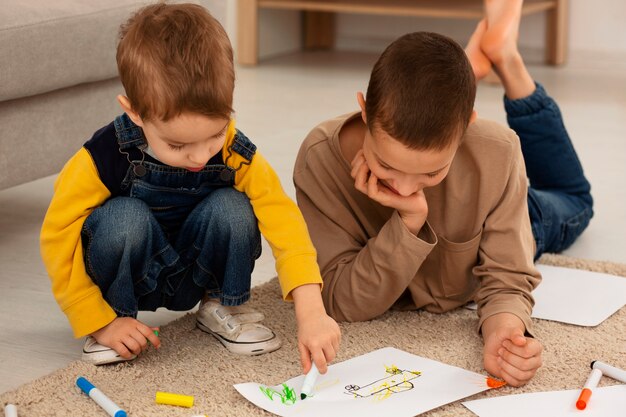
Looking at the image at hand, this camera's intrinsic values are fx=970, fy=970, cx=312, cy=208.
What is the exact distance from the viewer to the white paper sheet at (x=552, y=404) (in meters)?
1.02

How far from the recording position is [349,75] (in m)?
3.54

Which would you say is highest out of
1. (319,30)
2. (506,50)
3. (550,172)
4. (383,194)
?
(506,50)

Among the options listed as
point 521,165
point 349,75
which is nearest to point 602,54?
point 349,75

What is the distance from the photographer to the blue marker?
99cm

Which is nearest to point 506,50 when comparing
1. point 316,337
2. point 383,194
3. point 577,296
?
point 577,296

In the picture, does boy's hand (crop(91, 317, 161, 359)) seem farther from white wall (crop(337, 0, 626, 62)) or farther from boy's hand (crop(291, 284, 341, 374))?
white wall (crop(337, 0, 626, 62))

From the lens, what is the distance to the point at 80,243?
1.12m

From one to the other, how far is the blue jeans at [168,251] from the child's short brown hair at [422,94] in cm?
21

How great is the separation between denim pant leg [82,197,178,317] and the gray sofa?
47cm

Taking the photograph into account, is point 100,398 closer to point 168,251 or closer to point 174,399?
point 174,399

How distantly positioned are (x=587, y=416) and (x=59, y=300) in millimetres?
609

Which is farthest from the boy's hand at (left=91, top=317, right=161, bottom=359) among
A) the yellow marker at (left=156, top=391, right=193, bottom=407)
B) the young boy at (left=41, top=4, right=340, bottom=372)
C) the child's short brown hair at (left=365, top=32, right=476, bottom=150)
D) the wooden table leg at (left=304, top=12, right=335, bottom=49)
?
the wooden table leg at (left=304, top=12, right=335, bottom=49)

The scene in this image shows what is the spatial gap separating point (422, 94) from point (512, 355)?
1.02ft

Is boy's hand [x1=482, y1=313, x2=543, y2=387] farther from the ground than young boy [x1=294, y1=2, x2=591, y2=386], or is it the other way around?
young boy [x1=294, y1=2, x2=591, y2=386]
